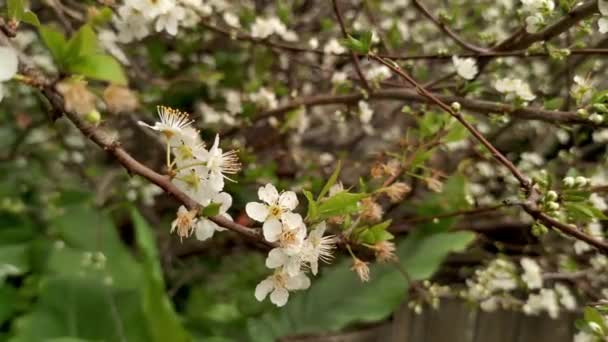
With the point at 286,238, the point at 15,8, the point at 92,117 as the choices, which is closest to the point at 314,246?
the point at 286,238

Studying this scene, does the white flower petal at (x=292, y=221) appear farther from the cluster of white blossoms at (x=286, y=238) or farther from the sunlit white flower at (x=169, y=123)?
the sunlit white flower at (x=169, y=123)

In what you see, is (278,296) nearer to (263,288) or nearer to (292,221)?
(263,288)

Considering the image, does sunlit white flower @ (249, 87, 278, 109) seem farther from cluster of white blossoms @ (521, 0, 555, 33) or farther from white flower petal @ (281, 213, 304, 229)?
white flower petal @ (281, 213, 304, 229)

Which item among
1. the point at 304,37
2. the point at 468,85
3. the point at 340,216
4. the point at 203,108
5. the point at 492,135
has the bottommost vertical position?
the point at 340,216

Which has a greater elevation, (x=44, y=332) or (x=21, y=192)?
(x=21, y=192)

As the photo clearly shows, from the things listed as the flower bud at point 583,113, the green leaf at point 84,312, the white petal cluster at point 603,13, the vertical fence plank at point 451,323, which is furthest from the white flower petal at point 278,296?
the vertical fence plank at point 451,323

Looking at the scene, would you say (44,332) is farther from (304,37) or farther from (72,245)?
(304,37)

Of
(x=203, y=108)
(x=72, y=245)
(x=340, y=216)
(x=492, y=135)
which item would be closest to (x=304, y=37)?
(x=203, y=108)

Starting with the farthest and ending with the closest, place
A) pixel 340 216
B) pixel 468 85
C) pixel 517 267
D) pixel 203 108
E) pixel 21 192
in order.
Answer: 1. pixel 21 192
2. pixel 203 108
3. pixel 517 267
4. pixel 468 85
5. pixel 340 216

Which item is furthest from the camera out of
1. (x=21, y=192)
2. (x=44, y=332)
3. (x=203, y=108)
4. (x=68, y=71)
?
(x=21, y=192)
